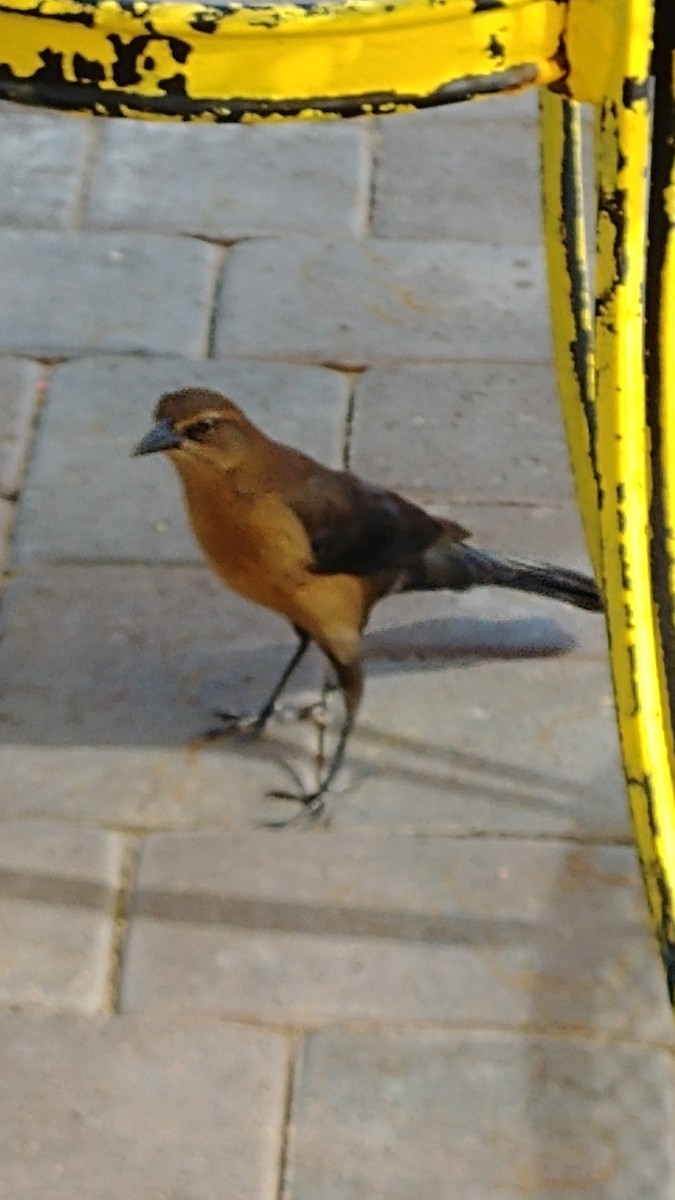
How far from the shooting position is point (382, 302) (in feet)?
8.50

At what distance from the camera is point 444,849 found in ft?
5.98

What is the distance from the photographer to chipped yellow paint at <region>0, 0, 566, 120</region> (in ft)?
3.25

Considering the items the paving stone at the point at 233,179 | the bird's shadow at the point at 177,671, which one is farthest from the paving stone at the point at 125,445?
the paving stone at the point at 233,179

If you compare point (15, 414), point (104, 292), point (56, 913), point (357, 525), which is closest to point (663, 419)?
point (357, 525)

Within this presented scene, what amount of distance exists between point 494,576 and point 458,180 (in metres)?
1.17

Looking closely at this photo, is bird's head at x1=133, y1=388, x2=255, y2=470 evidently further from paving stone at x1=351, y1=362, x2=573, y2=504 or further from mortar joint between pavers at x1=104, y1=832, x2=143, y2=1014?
paving stone at x1=351, y1=362, x2=573, y2=504

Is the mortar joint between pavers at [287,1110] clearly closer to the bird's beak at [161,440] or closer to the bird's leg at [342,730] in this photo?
the bird's leg at [342,730]

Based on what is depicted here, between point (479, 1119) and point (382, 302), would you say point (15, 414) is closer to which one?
point (382, 302)

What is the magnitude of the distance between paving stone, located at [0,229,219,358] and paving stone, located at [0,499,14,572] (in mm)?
347

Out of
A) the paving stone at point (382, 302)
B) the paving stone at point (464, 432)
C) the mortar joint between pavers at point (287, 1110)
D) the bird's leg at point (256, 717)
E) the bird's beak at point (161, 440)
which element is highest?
the bird's beak at point (161, 440)

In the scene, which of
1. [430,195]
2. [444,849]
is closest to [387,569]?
[444,849]

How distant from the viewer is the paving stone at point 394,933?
65.9 inches

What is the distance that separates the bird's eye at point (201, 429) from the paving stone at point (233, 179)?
1.11 metres

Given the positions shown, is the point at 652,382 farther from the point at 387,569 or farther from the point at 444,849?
the point at 444,849
